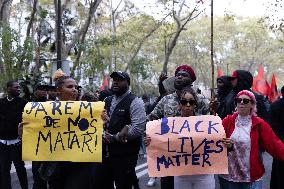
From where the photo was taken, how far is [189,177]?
4738 mm

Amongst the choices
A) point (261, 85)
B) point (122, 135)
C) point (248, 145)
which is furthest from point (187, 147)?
point (261, 85)

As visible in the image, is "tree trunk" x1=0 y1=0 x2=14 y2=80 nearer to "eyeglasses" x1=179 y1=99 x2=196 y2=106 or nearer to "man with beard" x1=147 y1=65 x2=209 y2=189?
"man with beard" x1=147 y1=65 x2=209 y2=189

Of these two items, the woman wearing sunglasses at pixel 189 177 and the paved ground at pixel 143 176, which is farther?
the paved ground at pixel 143 176

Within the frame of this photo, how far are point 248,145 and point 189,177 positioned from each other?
0.58m

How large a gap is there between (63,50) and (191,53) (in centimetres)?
3807

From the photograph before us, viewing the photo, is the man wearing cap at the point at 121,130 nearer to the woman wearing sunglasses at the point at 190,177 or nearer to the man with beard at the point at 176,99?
the man with beard at the point at 176,99

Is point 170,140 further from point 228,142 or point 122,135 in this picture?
point 122,135

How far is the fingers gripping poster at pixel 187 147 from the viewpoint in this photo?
4688mm

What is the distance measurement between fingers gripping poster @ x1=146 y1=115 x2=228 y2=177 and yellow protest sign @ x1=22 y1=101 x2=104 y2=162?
1.72 ft

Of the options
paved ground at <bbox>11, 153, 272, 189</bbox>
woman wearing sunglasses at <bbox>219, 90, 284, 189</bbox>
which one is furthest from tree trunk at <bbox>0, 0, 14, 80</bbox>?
woman wearing sunglasses at <bbox>219, 90, 284, 189</bbox>

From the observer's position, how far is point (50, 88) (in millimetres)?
7562

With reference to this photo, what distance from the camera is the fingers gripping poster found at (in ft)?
15.4

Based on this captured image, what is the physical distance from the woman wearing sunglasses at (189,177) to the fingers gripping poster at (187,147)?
6 cm

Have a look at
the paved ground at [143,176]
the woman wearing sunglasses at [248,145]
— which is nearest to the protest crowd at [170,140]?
the woman wearing sunglasses at [248,145]
